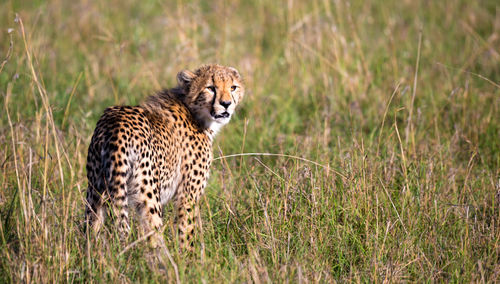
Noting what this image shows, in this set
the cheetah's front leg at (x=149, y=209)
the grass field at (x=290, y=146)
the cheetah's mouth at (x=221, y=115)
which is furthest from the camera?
the cheetah's mouth at (x=221, y=115)

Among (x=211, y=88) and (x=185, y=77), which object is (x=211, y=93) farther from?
(x=185, y=77)

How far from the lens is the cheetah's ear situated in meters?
4.43

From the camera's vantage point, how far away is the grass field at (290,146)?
3295 mm

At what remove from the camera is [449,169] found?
4.54 meters

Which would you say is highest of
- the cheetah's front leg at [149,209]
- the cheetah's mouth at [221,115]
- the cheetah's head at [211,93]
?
the cheetah's head at [211,93]

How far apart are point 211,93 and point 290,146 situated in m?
1.21

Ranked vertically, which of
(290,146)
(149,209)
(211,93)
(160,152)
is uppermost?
(211,93)

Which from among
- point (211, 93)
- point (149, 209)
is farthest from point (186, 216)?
point (211, 93)

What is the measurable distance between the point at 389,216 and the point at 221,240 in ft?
3.42

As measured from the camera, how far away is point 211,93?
433 cm

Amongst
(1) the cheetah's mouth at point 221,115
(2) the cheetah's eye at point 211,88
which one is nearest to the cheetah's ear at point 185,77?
(2) the cheetah's eye at point 211,88

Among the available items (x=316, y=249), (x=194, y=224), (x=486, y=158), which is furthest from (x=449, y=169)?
(x=194, y=224)

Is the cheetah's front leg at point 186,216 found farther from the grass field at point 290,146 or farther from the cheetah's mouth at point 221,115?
the cheetah's mouth at point 221,115

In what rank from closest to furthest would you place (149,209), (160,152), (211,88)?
(149,209), (160,152), (211,88)
